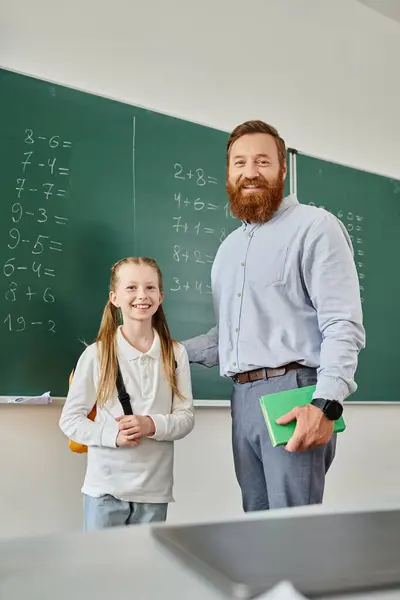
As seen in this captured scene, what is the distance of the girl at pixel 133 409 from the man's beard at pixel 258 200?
0.35m

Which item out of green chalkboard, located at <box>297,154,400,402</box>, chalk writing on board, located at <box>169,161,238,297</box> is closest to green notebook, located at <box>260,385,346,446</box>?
chalk writing on board, located at <box>169,161,238,297</box>

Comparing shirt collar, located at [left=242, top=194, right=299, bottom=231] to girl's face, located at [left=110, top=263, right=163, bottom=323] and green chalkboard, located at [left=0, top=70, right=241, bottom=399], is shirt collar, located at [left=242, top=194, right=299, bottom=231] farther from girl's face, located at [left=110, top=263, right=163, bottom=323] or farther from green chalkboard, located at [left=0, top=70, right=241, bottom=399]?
green chalkboard, located at [left=0, top=70, right=241, bottom=399]

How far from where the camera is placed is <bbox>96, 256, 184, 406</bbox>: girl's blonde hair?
1.84 meters

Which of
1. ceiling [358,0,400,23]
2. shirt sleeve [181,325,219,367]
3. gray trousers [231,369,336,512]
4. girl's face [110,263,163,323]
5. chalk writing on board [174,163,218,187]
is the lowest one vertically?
gray trousers [231,369,336,512]

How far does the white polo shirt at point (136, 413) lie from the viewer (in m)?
1.78

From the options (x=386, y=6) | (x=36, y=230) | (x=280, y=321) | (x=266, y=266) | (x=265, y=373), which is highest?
(x=386, y=6)

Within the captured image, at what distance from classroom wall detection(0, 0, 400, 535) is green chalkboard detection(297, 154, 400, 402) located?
109 mm

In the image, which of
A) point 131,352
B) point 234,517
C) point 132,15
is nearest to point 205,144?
point 132,15

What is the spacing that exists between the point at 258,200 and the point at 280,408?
667 millimetres

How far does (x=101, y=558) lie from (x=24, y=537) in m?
0.08

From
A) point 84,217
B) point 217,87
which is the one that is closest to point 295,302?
point 84,217

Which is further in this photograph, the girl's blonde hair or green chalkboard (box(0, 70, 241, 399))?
green chalkboard (box(0, 70, 241, 399))

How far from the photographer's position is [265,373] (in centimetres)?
173

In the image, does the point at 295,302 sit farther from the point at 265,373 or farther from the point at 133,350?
the point at 133,350
